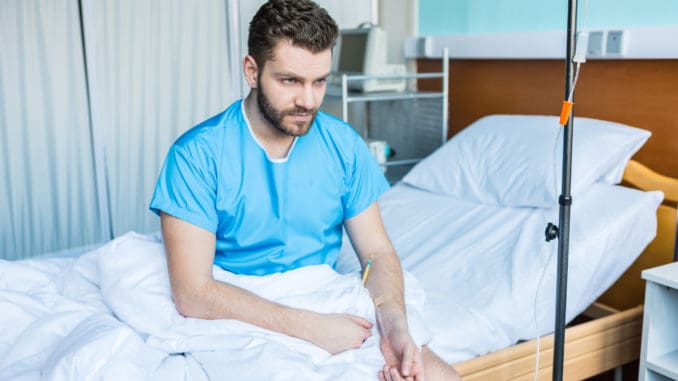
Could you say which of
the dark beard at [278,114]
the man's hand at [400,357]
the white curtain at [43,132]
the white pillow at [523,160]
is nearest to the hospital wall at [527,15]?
the white pillow at [523,160]

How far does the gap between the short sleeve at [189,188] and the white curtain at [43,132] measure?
5.25 feet

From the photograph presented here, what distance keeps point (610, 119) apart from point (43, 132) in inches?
83.9

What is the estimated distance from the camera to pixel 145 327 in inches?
45.2

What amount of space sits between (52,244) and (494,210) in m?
1.86

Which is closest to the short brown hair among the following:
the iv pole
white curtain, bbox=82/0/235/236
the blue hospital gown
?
the blue hospital gown

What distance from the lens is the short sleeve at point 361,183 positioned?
4.55 ft

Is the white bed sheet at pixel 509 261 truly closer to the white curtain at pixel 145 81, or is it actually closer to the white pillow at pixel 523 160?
the white pillow at pixel 523 160

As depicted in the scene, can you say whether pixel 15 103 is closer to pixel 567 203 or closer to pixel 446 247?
pixel 446 247

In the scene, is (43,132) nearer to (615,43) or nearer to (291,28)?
(291,28)

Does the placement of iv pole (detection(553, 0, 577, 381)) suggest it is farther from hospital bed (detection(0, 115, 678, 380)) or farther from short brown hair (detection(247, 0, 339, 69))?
short brown hair (detection(247, 0, 339, 69))

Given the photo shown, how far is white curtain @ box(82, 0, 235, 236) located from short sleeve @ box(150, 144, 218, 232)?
62.4 inches

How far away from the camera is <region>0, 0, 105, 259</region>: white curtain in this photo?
2.49 meters

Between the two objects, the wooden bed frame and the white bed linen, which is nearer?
the white bed linen

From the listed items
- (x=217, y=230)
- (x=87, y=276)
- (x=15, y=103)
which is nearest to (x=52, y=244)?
(x=15, y=103)
